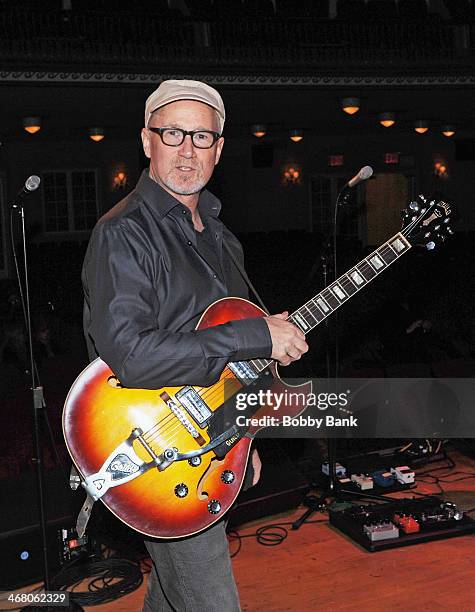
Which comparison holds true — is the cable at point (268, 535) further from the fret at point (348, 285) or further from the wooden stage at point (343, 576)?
the fret at point (348, 285)

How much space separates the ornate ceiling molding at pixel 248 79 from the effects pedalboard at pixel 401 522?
723cm

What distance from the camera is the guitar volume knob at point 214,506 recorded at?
6.93ft

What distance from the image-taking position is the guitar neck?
2418mm

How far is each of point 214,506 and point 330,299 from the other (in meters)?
0.78

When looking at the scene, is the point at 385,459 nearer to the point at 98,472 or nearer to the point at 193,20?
the point at 98,472

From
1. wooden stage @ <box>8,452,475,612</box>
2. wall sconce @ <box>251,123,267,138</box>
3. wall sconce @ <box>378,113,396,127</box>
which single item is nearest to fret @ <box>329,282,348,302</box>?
wooden stage @ <box>8,452,475,612</box>

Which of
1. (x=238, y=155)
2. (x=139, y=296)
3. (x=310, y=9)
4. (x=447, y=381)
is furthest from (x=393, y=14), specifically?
(x=139, y=296)

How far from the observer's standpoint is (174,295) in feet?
6.81

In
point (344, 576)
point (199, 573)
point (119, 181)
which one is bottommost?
point (344, 576)

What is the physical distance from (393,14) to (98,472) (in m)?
11.1

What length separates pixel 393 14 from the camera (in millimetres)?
11633

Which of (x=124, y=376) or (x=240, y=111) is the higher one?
(x=240, y=111)

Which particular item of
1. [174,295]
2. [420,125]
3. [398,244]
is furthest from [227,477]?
[420,125]

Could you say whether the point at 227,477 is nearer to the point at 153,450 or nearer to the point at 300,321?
the point at 153,450
